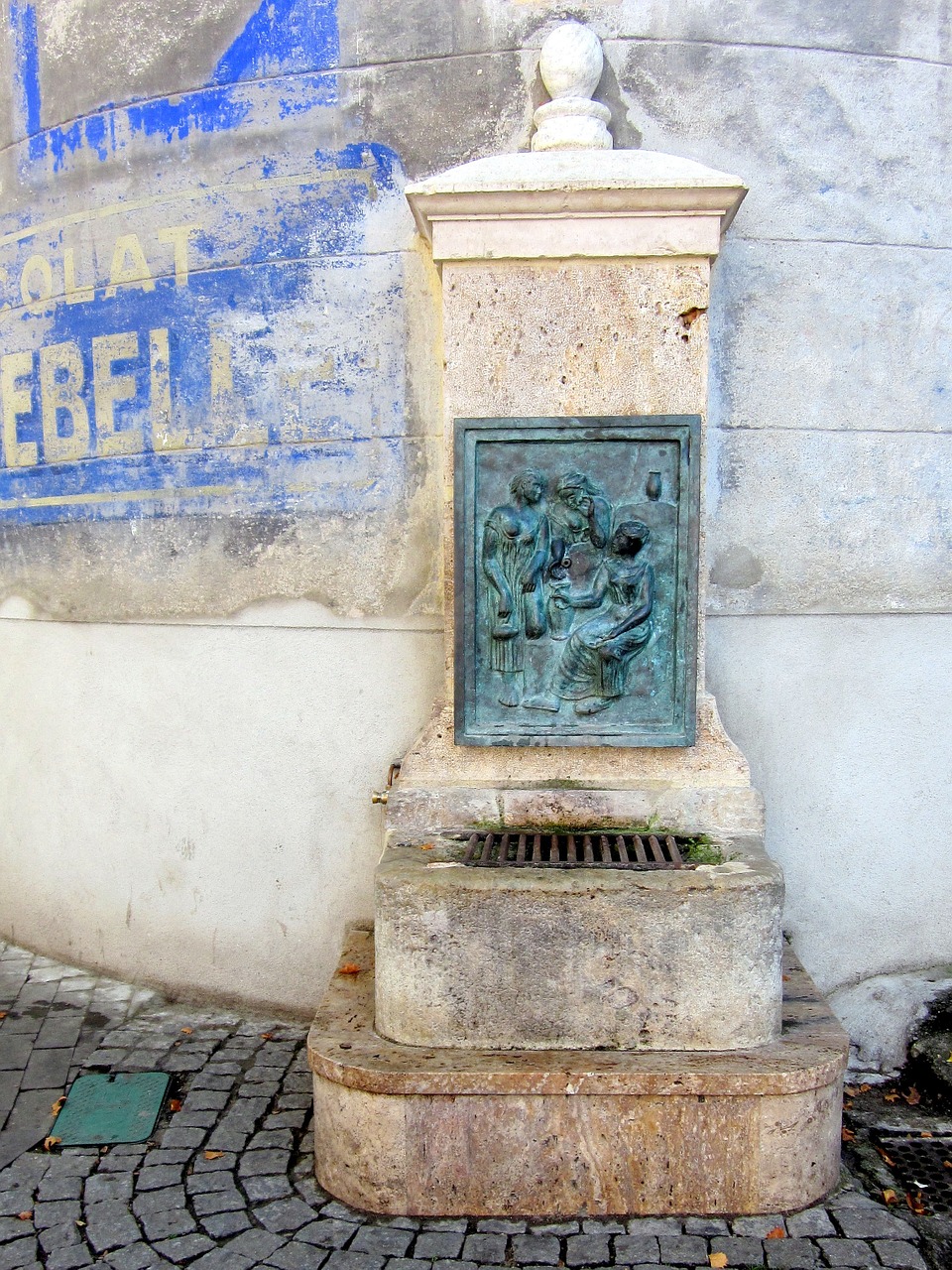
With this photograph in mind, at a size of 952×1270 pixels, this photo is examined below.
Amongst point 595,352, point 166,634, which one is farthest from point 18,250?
point 595,352

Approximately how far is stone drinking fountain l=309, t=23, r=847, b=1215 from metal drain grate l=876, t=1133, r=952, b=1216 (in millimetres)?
342

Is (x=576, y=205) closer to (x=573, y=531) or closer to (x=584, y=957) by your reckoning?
(x=573, y=531)

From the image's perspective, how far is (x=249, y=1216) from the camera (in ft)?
10.1

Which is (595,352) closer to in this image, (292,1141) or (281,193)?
(281,193)

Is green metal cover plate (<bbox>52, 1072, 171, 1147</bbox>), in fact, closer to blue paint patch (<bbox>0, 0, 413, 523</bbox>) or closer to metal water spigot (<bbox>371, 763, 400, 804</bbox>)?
metal water spigot (<bbox>371, 763, 400, 804</bbox>)

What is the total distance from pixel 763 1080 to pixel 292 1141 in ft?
4.96

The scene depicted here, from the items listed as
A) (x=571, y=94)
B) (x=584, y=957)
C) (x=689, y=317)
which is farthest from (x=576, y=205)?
(x=584, y=957)

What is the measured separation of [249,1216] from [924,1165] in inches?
80.1

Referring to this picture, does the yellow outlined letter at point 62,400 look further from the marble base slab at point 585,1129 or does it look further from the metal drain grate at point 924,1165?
the metal drain grate at point 924,1165

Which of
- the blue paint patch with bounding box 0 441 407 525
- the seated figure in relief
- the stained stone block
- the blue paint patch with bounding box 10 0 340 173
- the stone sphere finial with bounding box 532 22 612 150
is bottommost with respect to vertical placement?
the stained stone block

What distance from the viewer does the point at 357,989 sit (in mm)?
3555

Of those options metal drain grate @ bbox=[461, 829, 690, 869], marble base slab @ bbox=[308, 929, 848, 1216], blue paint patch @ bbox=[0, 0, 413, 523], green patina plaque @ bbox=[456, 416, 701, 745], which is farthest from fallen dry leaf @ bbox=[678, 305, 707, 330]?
marble base slab @ bbox=[308, 929, 848, 1216]

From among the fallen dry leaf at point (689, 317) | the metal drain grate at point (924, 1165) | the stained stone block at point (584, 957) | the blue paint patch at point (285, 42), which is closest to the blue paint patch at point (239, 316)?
the blue paint patch at point (285, 42)

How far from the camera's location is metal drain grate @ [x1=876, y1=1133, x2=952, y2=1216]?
3131 mm
